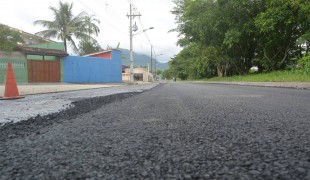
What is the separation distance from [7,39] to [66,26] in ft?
37.5

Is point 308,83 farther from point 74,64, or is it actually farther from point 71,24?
point 71,24

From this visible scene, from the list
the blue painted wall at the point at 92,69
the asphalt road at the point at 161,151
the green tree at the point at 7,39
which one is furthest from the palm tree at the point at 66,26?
the asphalt road at the point at 161,151

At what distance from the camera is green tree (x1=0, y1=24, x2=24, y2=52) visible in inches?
697

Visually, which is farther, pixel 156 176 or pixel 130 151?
pixel 130 151

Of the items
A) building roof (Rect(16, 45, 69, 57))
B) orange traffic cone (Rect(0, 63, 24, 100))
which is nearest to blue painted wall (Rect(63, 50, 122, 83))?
building roof (Rect(16, 45, 69, 57))

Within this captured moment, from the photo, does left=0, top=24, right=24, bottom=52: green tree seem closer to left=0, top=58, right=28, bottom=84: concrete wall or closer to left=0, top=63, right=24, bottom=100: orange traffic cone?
left=0, top=58, right=28, bottom=84: concrete wall

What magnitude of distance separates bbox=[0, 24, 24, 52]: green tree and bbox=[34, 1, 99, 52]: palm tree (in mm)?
9784

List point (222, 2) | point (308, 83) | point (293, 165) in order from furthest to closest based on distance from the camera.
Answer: point (222, 2) < point (308, 83) < point (293, 165)

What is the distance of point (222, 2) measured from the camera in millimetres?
18516

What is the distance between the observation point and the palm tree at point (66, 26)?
2895cm

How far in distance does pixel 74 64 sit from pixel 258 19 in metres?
16.4

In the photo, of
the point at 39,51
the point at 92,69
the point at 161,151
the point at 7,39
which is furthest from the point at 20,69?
the point at 161,151

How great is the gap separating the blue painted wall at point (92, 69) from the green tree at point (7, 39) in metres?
4.55

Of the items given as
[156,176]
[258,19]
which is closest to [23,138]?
[156,176]
